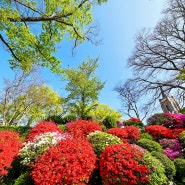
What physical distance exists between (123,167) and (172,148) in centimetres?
554

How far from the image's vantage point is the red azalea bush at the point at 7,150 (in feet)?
23.6

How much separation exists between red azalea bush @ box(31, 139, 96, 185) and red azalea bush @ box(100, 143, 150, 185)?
18.6 inches

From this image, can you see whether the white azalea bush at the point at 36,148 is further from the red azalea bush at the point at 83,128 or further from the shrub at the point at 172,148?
the shrub at the point at 172,148

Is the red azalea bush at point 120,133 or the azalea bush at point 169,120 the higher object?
the azalea bush at point 169,120

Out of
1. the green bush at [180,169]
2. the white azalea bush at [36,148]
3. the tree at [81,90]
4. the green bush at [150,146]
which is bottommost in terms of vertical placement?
the green bush at [180,169]

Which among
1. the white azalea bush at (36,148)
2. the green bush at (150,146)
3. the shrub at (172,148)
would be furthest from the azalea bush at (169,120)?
the white azalea bush at (36,148)

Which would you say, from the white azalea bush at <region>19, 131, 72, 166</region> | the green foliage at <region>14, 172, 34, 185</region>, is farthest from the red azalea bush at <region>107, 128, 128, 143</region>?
the green foliage at <region>14, 172, 34, 185</region>

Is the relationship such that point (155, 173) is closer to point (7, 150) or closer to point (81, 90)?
point (7, 150)

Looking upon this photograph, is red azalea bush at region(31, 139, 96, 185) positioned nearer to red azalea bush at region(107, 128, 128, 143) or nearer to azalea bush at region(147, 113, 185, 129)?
red azalea bush at region(107, 128, 128, 143)

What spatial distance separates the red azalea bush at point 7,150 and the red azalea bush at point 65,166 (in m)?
1.44

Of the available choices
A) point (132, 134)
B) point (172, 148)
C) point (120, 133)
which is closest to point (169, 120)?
point (132, 134)

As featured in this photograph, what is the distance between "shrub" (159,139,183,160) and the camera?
389 inches

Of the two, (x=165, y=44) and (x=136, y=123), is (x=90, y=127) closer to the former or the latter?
(x=136, y=123)

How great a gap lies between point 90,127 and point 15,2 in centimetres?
730
